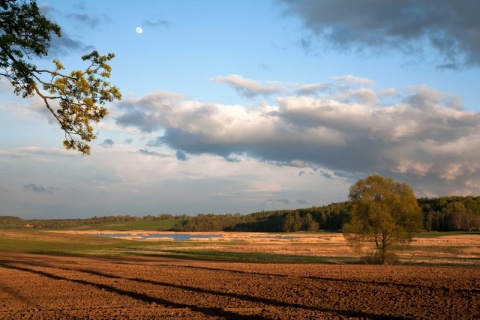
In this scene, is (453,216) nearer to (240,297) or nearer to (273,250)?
(273,250)

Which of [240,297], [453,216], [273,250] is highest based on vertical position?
[453,216]

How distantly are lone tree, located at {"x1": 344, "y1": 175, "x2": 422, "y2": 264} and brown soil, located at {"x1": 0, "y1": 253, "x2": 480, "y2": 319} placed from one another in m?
17.7

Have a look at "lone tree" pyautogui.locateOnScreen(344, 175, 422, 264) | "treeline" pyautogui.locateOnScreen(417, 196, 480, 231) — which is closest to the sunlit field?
"lone tree" pyautogui.locateOnScreen(344, 175, 422, 264)

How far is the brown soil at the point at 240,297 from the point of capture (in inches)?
584

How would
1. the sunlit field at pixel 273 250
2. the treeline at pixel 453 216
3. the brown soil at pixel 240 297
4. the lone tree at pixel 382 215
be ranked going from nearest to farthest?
the brown soil at pixel 240 297 → the lone tree at pixel 382 215 → the sunlit field at pixel 273 250 → the treeline at pixel 453 216

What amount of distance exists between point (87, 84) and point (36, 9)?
257 centimetres

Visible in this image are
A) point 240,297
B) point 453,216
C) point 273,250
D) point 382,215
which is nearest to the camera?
point 240,297

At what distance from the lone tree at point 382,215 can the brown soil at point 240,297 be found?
58.0ft

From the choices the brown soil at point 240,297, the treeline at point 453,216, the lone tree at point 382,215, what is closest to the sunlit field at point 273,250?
the lone tree at point 382,215

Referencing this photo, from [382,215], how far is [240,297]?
93.3ft

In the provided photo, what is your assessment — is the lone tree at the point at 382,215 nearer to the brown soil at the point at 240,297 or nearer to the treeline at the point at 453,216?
the brown soil at the point at 240,297

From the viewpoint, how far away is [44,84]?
1450cm

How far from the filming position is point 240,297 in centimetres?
1861

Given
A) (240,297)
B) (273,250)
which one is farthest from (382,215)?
(273,250)
